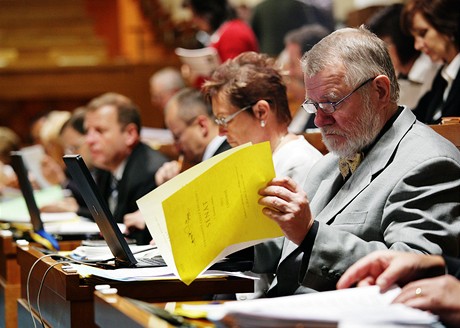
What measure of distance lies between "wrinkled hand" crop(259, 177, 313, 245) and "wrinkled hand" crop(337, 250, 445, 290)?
0.34 metres

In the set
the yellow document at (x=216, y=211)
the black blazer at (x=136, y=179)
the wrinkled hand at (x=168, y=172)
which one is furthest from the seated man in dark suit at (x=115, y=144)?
the yellow document at (x=216, y=211)

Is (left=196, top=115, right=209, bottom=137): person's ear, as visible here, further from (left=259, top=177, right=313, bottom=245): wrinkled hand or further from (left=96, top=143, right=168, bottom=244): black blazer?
(left=259, top=177, right=313, bottom=245): wrinkled hand

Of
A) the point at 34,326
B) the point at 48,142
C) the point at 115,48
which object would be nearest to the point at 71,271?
the point at 34,326

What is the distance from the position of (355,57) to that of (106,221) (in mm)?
852

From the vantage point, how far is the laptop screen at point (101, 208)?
2518 mm

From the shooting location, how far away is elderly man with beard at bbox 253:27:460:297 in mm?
2264

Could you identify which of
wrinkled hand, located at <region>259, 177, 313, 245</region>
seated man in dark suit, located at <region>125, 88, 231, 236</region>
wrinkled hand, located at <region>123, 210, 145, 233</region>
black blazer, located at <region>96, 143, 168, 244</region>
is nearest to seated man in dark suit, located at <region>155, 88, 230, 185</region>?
seated man in dark suit, located at <region>125, 88, 231, 236</region>

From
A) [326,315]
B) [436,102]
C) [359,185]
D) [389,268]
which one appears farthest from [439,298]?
[436,102]

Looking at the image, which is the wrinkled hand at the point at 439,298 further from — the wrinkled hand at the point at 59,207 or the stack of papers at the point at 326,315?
the wrinkled hand at the point at 59,207

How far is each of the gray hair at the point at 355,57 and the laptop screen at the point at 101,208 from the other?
27.8 inches

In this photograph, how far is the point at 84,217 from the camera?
4.76 meters

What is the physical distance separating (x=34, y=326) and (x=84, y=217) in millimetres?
1913

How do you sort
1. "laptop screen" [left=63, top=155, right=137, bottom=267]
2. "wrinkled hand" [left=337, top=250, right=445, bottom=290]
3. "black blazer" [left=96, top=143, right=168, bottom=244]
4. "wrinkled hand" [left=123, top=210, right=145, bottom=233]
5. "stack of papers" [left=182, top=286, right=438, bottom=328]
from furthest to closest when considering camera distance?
"black blazer" [left=96, top=143, right=168, bottom=244] → "wrinkled hand" [left=123, top=210, right=145, bottom=233] → "laptop screen" [left=63, top=155, right=137, bottom=267] → "wrinkled hand" [left=337, top=250, right=445, bottom=290] → "stack of papers" [left=182, top=286, right=438, bottom=328]

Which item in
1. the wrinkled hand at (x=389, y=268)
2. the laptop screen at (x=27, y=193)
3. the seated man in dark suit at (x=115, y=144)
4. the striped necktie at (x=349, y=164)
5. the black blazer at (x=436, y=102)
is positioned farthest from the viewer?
the seated man in dark suit at (x=115, y=144)
